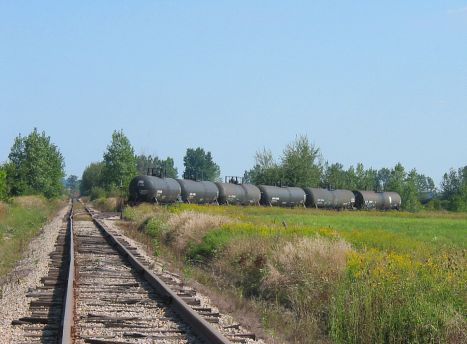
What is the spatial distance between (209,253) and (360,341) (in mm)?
9151

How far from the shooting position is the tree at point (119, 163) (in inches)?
3825

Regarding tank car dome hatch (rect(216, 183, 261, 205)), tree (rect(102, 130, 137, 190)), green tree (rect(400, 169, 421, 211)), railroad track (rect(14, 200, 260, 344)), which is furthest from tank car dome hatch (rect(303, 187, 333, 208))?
railroad track (rect(14, 200, 260, 344))

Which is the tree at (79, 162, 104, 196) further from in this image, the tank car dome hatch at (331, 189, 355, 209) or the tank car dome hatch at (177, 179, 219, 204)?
the tank car dome hatch at (177, 179, 219, 204)

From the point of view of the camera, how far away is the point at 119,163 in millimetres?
97188

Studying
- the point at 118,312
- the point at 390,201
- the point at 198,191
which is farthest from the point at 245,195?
the point at 118,312

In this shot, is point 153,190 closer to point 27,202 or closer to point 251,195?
point 251,195

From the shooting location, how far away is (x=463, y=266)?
9.84m

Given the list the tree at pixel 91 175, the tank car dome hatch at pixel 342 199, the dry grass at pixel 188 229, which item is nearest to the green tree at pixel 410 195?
the tank car dome hatch at pixel 342 199

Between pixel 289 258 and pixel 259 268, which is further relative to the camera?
pixel 259 268

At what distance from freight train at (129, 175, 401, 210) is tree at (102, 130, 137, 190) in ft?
124

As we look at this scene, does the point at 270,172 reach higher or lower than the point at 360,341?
higher

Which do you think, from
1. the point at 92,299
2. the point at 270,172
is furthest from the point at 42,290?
the point at 270,172

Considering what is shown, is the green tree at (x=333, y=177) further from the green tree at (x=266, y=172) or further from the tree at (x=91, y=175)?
the tree at (x=91, y=175)

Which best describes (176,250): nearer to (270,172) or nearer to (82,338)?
(82,338)
